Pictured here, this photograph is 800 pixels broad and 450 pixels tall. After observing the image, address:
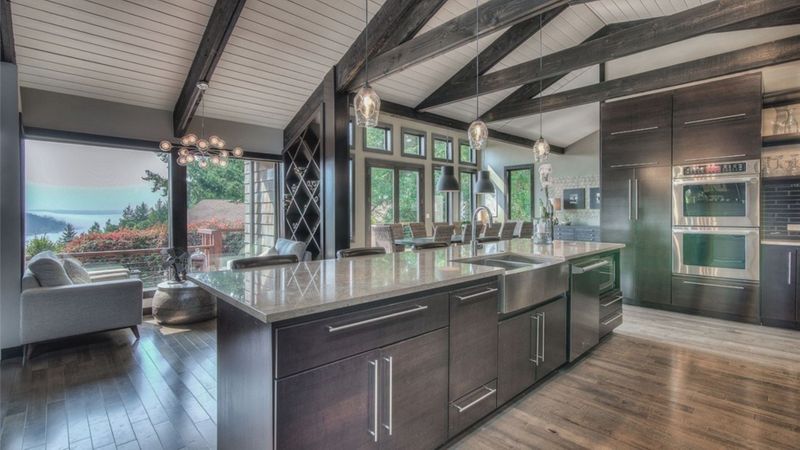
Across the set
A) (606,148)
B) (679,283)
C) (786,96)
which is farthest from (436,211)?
(786,96)

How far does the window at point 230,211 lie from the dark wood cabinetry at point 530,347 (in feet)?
14.7

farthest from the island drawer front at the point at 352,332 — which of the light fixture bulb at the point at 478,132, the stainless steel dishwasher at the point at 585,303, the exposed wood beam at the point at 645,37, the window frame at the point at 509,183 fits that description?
the window frame at the point at 509,183

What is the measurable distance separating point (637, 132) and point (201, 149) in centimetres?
557

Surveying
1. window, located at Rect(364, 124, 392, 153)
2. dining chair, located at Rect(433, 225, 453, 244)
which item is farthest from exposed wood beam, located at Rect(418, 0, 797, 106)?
window, located at Rect(364, 124, 392, 153)

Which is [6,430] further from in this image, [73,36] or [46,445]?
[73,36]

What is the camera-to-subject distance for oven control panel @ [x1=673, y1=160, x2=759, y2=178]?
392 centimetres

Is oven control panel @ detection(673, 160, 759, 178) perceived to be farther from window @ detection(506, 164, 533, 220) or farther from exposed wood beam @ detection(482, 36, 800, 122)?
window @ detection(506, 164, 533, 220)

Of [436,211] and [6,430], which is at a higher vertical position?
[436,211]

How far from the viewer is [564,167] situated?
8.94m

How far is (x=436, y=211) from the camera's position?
8.55 metres

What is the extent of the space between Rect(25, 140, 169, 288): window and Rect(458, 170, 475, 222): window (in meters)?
6.36

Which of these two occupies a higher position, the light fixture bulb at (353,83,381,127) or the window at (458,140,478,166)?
the window at (458,140,478,166)

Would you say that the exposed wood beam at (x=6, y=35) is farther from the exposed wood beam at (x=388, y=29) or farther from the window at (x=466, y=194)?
the window at (x=466, y=194)

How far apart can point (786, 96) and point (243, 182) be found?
7508 millimetres
